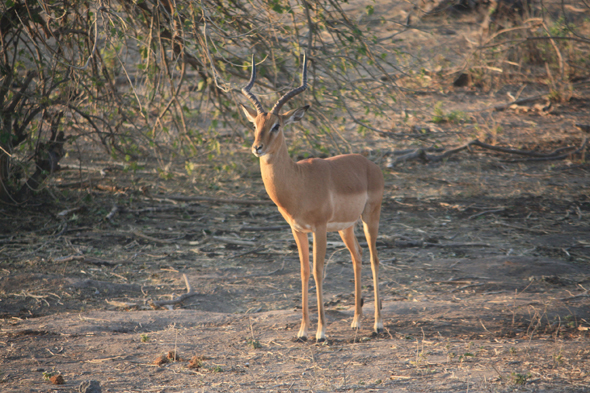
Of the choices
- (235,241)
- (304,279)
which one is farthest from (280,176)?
(235,241)

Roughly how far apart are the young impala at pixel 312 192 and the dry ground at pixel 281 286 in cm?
55

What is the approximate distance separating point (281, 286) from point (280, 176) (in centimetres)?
217

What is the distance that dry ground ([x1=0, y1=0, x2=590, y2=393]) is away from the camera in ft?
14.2

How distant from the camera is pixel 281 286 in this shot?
6711 millimetres

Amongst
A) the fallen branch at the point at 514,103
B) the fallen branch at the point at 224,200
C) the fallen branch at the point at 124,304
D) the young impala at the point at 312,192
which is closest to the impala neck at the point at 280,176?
the young impala at the point at 312,192

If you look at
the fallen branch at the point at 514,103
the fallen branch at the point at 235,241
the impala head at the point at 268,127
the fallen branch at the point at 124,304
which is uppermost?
the impala head at the point at 268,127

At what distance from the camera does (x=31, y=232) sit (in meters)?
8.08

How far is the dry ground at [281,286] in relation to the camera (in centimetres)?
433

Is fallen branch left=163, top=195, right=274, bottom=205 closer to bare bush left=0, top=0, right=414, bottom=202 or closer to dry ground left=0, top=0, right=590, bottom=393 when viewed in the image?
dry ground left=0, top=0, right=590, bottom=393

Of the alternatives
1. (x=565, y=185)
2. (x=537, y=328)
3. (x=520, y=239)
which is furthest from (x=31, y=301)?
(x=565, y=185)

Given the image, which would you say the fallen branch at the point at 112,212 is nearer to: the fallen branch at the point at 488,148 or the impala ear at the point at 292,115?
the impala ear at the point at 292,115

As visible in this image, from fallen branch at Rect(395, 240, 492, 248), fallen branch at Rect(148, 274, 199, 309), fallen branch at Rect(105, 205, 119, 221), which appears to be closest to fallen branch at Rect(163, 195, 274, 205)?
fallen branch at Rect(105, 205, 119, 221)

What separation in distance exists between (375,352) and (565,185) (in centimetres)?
681

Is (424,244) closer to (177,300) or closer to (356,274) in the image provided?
(356,274)
